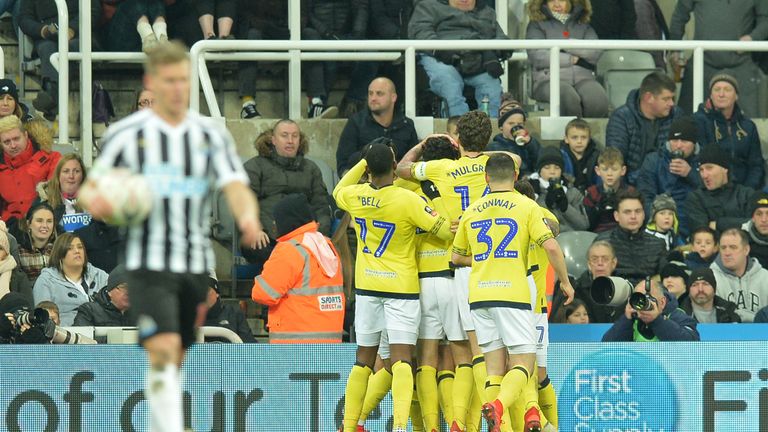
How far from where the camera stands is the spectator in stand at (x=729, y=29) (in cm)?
1772

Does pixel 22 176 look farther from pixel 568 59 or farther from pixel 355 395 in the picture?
pixel 568 59

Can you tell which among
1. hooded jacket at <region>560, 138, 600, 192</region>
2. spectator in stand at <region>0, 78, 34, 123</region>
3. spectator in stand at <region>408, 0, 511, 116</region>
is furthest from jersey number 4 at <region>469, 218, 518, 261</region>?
spectator in stand at <region>0, 78, 34, 123</region>

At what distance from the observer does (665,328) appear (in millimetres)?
13336

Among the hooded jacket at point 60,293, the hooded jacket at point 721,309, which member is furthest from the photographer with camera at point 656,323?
the hooded jacket at point 60,293

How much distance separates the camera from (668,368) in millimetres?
13305

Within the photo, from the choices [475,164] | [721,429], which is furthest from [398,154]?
[721,429]

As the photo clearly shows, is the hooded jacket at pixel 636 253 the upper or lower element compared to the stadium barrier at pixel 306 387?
upper

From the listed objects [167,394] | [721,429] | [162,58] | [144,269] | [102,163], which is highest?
[162,58]

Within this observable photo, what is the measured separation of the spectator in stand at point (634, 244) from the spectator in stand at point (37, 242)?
4.73 metres

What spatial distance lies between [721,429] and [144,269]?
635 cm

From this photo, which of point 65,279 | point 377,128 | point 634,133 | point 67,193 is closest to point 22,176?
point 67,193

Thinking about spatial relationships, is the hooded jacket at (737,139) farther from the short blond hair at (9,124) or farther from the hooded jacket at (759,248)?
the short blond hair at (9,124)

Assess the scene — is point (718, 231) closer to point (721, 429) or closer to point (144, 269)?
point (721, 429)

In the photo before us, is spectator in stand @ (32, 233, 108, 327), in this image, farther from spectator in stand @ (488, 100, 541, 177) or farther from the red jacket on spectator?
spectator in stand @ (488, 100, 541, 177)
